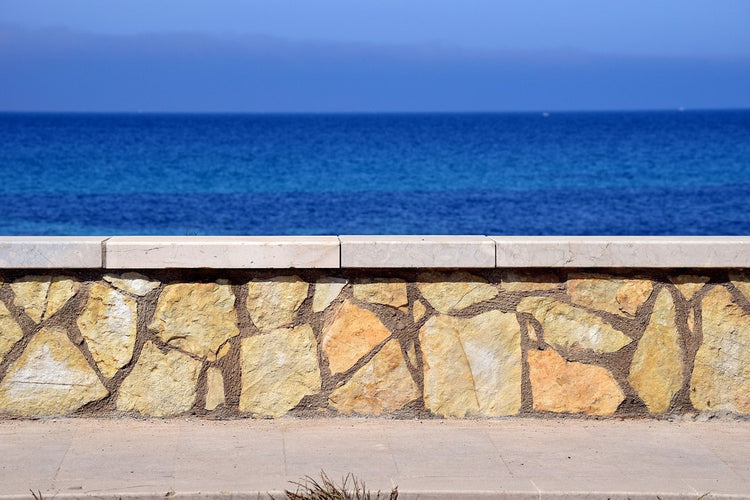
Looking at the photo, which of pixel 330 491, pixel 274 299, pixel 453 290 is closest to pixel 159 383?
pixel 274 299

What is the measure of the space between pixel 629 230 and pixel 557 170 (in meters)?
20.4

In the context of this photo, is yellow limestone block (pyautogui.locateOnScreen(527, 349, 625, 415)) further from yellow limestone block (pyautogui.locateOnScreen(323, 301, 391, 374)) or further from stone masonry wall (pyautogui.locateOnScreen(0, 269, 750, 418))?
yellow limestone block (pyautogui.locateOnScreen(323, 301, 391, 374))

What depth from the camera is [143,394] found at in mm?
4957

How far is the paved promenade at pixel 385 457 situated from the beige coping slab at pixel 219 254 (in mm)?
881

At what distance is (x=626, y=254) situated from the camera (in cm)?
495

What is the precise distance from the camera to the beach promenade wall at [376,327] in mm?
4891

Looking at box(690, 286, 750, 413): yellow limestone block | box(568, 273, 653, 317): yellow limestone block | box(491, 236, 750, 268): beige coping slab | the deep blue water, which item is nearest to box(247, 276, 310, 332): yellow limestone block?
box(491, 236, 750, 268): beige coping slab

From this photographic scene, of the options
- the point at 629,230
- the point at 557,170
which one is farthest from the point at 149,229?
the point at 557,170

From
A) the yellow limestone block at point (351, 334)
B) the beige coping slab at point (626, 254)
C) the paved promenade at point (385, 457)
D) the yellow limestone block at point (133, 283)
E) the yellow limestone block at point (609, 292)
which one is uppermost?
the beige coping slab at point (626, 254)

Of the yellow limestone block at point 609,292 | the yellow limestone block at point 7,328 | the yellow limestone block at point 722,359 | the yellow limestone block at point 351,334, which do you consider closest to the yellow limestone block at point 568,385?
the yellow limestone block at point 609,292

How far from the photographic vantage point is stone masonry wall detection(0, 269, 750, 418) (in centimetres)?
491

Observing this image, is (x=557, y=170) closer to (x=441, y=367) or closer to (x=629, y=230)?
(x=629, y=230)

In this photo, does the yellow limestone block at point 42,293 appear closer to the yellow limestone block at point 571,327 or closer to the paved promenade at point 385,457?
the paved promenade at point 385,457

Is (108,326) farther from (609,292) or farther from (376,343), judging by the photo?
Result: (609,292)
